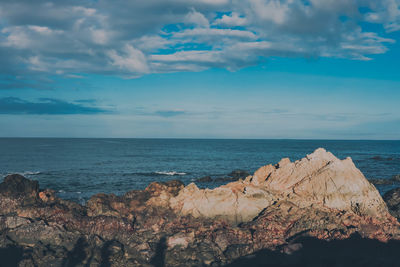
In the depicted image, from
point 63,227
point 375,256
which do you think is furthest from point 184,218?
point 375,256

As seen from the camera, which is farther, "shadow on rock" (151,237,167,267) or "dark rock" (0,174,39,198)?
"dark rock" (0,174,39,198)

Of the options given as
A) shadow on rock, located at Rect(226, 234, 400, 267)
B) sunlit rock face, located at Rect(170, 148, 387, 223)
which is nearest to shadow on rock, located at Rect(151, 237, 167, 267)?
shadow on rock, located at Rect(226, 234, 400, 267)

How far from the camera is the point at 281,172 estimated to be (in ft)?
82.1

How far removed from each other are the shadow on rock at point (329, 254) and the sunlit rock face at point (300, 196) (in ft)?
11.8

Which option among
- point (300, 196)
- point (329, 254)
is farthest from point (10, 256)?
point (300, 196)

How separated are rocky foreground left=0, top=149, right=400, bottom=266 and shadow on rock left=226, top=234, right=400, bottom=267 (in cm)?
5

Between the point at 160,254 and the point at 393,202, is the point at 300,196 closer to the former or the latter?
the point at 393,202

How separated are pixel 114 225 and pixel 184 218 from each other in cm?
440

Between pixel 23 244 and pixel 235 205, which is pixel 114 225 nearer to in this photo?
pixel 23 244

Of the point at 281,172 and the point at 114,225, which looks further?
the point at 281,172

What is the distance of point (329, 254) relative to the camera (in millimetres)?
16750

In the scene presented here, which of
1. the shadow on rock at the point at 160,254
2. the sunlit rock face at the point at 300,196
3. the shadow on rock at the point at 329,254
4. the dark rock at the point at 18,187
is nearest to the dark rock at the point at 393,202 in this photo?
the sunlit rock face at the point at 300,196

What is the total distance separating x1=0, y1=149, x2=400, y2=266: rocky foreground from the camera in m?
16.9

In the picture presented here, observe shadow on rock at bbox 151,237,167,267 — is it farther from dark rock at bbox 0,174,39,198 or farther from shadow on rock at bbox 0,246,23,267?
dark rock at bbox 0,174,39,198
